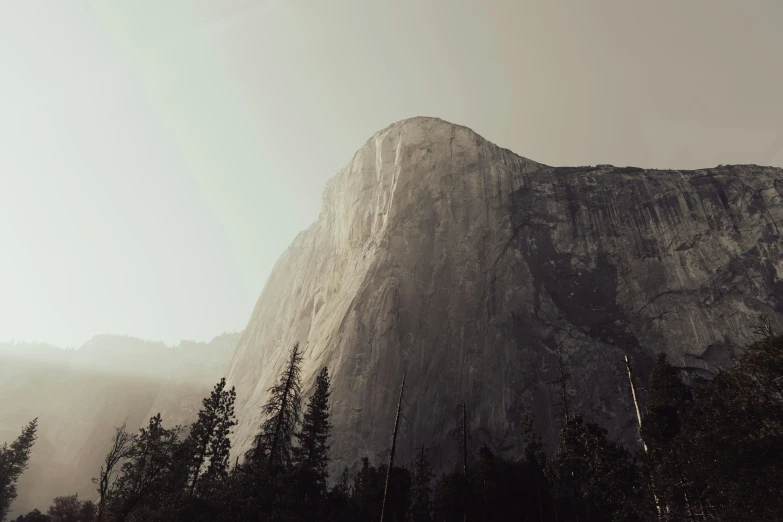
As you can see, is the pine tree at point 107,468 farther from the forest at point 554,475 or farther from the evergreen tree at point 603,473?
the evergreen tree at point 603,473

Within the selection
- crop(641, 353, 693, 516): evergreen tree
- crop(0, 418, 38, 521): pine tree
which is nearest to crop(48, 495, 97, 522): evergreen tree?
crop(0, 418, 38, 521): pine tree

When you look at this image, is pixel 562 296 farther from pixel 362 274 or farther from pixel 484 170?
pixel 362 274

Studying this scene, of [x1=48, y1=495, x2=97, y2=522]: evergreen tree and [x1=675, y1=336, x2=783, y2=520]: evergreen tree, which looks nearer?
[x1=675, y1=336, x2=783, y2=520]: evergreen tree

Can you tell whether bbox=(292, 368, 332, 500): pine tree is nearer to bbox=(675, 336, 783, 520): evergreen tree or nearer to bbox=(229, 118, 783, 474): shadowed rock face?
bbox=(229, 118, 783, 474): shadowed rock face

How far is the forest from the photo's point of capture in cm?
1470

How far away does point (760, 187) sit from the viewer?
6250 cm

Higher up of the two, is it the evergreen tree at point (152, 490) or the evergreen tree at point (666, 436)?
the evergreen tree at point (666, 436)

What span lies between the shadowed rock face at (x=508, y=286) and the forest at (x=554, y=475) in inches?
320

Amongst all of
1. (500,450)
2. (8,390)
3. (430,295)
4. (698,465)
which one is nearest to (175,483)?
(698,465)

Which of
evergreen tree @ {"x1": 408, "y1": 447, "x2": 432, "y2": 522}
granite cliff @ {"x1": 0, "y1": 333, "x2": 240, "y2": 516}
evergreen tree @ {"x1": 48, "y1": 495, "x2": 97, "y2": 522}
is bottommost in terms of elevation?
evergreen tree @ {"x1": 48, "y1": 495, "x2": 97, "y2": 522}

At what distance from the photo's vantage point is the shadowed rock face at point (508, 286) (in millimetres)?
52625

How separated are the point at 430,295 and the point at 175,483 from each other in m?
39.3

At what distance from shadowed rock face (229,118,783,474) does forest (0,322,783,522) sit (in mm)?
8137

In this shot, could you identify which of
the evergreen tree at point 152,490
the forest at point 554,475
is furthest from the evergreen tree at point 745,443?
the evergreen tree at point 152,490
